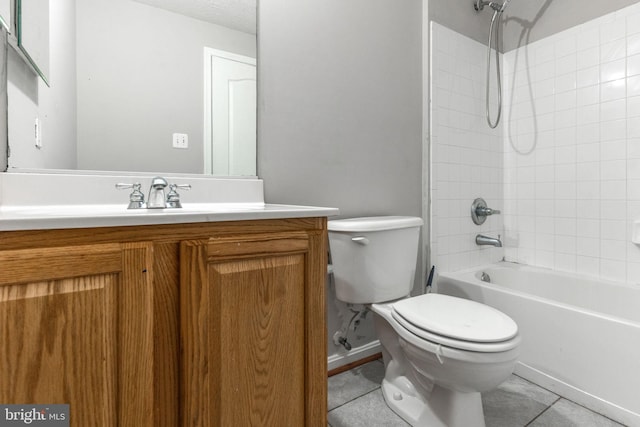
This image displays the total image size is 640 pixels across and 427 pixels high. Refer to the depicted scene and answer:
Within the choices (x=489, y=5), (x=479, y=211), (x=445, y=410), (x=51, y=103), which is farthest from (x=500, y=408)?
(x=489, y=5)

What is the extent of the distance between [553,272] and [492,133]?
3.13ft

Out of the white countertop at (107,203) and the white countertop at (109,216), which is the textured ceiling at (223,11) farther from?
the white countertop at (109,216)

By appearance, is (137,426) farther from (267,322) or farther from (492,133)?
(492,133)

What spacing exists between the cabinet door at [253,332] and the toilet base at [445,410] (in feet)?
1.59

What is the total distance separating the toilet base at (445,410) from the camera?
1.14 meters

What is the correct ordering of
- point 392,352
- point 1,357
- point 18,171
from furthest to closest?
point 392,352
point 18,171
point 1,357

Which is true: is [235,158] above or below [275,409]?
above

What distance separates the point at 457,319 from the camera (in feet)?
3.71

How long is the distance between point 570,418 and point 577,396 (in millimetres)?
141

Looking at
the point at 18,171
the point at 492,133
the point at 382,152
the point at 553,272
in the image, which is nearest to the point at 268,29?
the point at 382,152

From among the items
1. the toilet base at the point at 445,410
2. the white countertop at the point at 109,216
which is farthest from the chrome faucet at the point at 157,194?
the toilet base at the point at 445,410

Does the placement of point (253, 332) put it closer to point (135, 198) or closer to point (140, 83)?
point (135, 198)

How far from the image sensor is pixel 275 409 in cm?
85

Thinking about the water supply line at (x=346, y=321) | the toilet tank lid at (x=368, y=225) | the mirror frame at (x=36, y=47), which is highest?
the mirror frame at (x=36, y=47)
